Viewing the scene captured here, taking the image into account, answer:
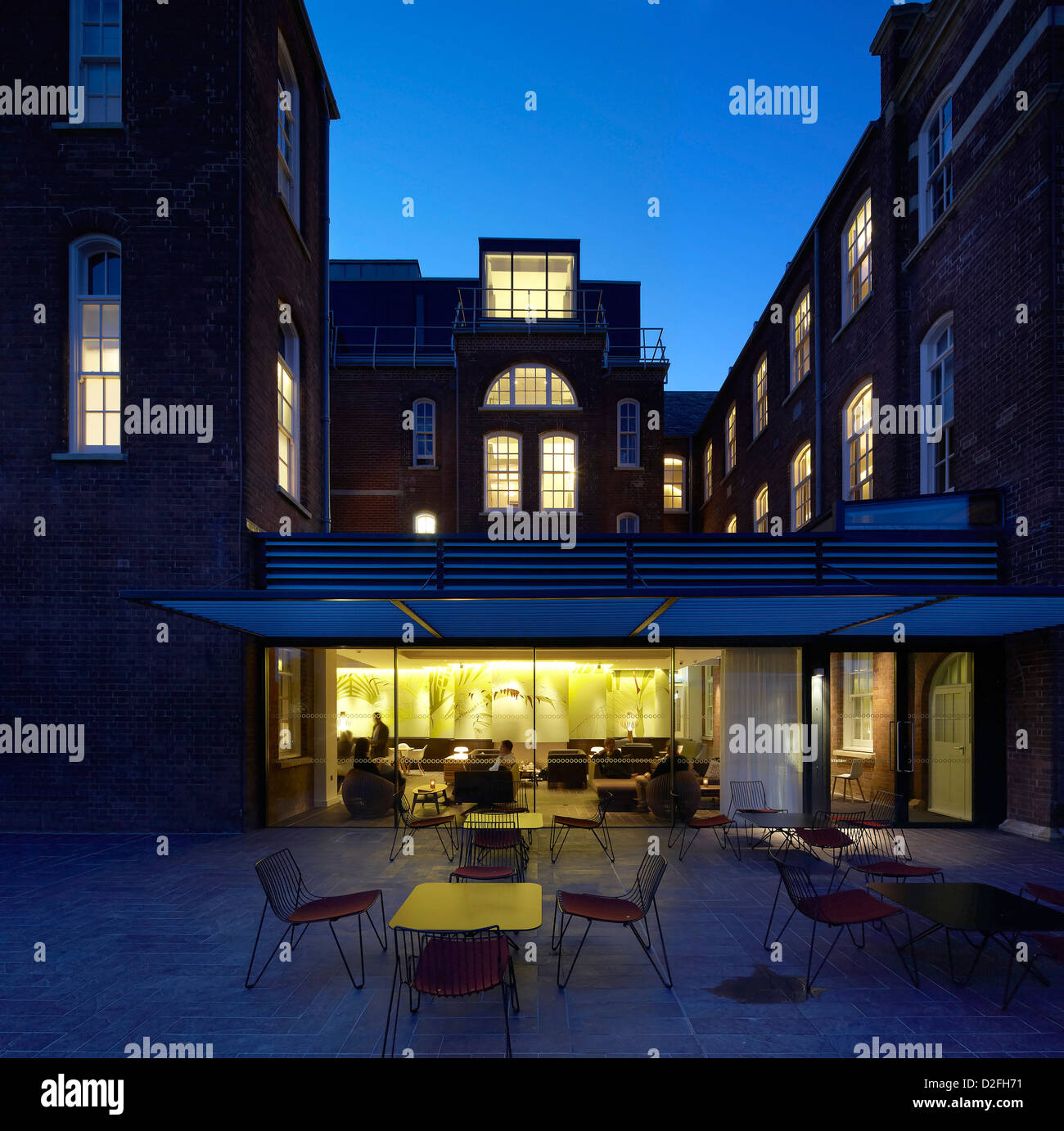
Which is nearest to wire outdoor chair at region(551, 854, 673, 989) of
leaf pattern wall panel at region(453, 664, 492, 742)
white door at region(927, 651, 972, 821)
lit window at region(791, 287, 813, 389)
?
leaf pattern wall panel at region(453, 664, 492, 742)

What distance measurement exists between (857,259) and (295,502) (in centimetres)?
1246

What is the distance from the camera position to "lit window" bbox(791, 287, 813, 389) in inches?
709

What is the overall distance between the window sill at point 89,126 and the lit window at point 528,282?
12.7 m

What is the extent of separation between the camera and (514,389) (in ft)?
72.1

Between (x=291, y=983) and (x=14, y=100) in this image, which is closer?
(x=291, y=983)

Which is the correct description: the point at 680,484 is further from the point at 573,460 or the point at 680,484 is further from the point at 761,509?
the point at 573,460

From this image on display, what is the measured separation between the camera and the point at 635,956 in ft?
19.9

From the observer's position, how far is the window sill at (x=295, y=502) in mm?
12309

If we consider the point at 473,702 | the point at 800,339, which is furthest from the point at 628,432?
the point at 473,702

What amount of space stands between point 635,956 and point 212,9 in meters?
13.6

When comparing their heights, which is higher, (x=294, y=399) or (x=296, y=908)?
(x=294, y=399)

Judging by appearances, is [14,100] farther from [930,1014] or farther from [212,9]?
[930,1014]

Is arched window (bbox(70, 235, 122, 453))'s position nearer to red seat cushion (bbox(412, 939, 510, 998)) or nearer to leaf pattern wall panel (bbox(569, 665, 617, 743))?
leaf pattern wall panel (bbox(569, 665, 617, 743))
